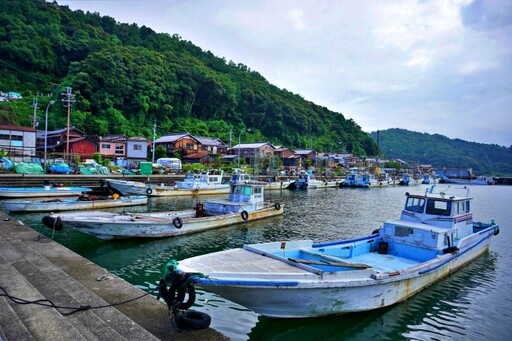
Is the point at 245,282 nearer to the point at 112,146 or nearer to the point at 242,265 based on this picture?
the point at 242,265

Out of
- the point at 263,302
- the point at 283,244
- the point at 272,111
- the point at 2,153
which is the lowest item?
the point at 263,302

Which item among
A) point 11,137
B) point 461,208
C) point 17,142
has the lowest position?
point 461,208

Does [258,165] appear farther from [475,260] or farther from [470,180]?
[470,180]

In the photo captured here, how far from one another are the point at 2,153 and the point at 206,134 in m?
49.5

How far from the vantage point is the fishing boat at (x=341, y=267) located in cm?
753

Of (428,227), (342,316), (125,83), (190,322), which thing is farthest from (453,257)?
(125,83)

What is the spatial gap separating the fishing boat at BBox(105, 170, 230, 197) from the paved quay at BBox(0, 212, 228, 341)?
81.8 feet

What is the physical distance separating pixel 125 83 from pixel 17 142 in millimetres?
32545

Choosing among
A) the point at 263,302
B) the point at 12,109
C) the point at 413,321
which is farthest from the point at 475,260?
the point at 12,109

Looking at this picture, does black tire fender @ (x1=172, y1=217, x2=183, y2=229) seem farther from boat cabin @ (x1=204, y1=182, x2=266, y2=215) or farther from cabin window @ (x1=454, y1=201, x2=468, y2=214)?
cabin window @ (x1=454, y1=201, x2=468, y2=214)

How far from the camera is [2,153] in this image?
40469mm

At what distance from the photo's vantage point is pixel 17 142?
45.5m

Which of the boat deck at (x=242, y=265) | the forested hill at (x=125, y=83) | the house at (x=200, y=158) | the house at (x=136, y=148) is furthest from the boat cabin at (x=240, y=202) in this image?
the forested hill at (x=125, y=83)

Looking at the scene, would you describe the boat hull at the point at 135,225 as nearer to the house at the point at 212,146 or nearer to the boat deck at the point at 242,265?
the boat deck at the point at 242,265
